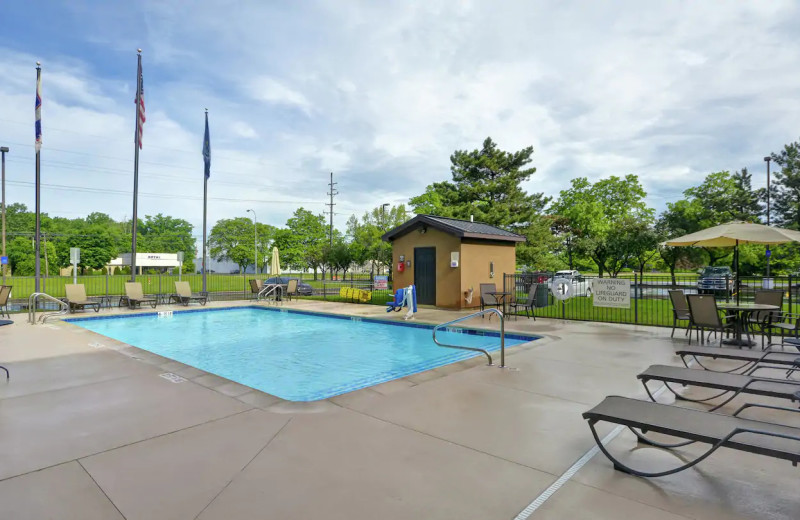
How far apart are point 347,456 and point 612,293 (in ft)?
32.3

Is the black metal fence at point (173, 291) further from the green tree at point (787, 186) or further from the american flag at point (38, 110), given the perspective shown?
the green tree at point (787, 186)

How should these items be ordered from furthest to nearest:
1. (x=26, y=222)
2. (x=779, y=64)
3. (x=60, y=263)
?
(x=26, y=222) → (x=60, y=263) → (x=779, y=64)

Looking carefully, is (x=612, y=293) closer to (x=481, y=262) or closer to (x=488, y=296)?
(x=488, y=296)

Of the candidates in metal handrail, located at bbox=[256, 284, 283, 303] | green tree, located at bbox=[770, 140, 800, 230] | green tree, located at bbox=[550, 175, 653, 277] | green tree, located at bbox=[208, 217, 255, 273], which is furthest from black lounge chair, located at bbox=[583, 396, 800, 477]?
green tree, located at bbox=[208, 217, 255, 273]

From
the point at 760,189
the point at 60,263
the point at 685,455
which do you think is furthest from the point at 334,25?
the point at 60,263

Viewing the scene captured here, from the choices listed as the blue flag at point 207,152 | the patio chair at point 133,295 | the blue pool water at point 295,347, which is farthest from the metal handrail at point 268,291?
the blue flag at point 207,152

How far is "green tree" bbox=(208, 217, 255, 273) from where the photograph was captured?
6525 cm

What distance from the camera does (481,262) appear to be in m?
15.2

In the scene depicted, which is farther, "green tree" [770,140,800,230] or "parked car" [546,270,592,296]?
"green tree" [770,140,800,230]

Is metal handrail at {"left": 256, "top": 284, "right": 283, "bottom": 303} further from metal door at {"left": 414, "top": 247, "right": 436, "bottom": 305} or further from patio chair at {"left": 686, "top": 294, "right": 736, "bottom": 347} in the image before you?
patio chair at {"left": 686, "top": 294, "right": 736, "bottom": 347}

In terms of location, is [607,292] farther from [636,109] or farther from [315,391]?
[636,109]

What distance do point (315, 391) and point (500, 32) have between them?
1121 cm

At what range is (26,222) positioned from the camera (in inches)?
2657

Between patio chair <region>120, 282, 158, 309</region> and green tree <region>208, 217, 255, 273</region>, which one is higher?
green tree <region>208, 217, 255, 273</region>
